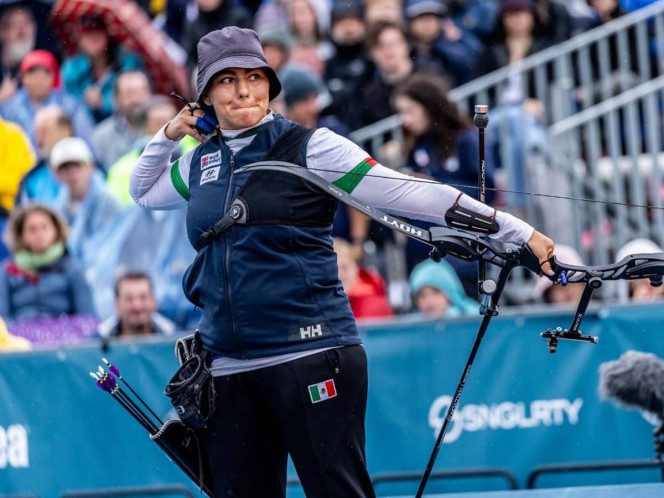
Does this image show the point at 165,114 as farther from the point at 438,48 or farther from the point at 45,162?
the point at 438,48

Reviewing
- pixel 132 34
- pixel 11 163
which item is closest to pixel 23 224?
pixel 11 163

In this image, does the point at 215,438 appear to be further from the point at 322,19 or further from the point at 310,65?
the point at 322,19

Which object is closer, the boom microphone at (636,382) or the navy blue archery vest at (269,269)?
the navy blue archery vest at (269,269)

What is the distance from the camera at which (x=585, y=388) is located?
7262 millimetres

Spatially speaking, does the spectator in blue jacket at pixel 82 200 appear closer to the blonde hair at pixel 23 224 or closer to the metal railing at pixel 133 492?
the blonde hair at pixel 23 224

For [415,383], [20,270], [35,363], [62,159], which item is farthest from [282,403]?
[62,159]

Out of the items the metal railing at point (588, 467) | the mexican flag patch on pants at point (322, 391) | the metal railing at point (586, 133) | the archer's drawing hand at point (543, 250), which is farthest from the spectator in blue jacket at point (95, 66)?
the archer's drawing hand at point (543, 250)

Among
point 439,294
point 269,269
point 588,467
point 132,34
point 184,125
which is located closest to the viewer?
point 269,269

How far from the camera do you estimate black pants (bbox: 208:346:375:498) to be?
16.2ft

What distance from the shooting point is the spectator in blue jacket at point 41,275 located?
9.76m

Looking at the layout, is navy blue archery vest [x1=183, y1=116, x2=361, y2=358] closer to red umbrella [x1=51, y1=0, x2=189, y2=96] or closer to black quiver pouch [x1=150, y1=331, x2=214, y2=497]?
black quiver pouch [x1=150, y1=331, x2=214, y2=497]

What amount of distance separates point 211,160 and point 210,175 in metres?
0.07

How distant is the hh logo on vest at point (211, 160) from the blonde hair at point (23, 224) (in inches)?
190

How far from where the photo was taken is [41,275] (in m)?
9.81
